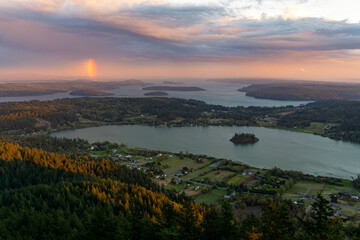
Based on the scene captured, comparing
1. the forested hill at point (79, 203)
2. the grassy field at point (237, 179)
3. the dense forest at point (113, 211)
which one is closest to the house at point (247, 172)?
the grassy field at point (237, 179)

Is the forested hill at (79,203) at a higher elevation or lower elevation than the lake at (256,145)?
higher

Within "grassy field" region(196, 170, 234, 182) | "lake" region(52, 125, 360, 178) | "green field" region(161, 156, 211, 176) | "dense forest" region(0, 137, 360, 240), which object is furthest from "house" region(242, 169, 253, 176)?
"dense forest" region(0, 137, 360, 240)

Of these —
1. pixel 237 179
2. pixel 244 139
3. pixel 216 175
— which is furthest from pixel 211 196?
pixel 244 139

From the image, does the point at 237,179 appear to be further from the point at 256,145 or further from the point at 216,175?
the point at 256,145

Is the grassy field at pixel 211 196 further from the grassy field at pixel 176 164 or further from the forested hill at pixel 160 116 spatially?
the forested hill at pixel 160 116

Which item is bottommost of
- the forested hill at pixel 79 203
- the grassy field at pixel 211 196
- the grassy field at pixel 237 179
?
the grassy field at pixel 211 196

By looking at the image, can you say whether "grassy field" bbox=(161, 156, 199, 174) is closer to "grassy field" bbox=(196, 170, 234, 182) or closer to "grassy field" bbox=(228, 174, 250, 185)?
"grassy field" bbox=(196, 170, 234, 182)

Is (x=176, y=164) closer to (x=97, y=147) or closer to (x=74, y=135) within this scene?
(x=97, y=147)

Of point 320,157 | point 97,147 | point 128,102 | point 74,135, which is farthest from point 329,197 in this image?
point 128,102
